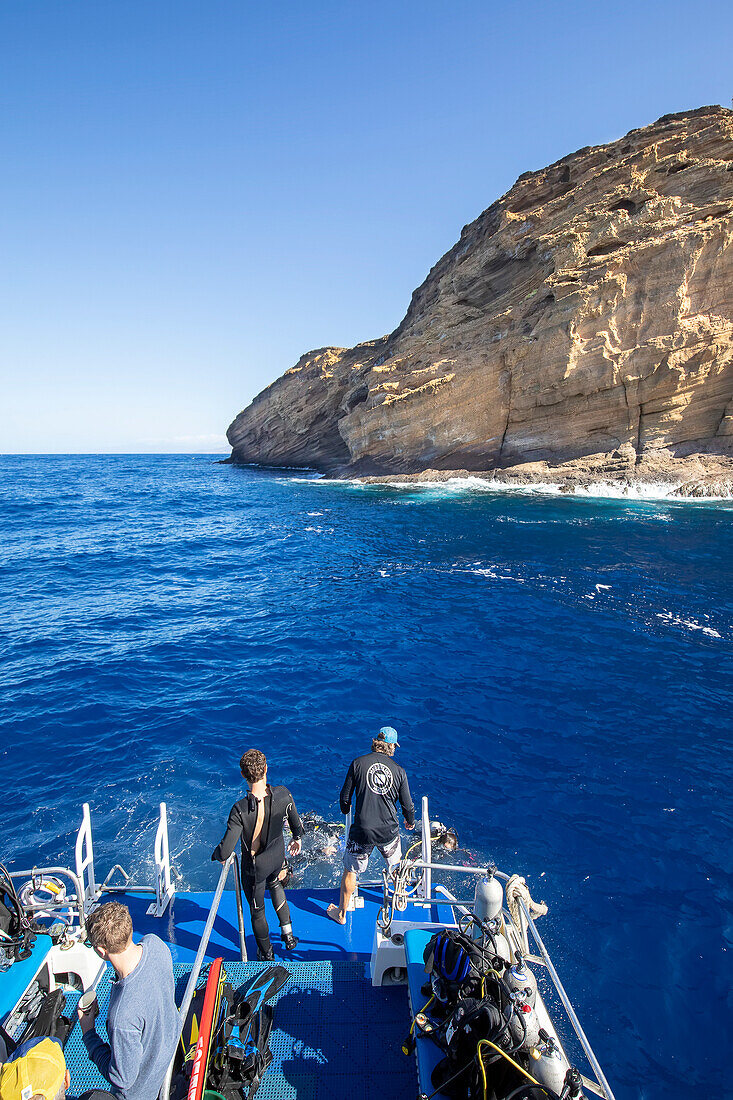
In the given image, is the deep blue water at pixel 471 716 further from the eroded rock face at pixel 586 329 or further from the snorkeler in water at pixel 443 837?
the eroded rock face at pixel 586 329

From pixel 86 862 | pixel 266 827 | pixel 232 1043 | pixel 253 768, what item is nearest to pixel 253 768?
pixel 253 768

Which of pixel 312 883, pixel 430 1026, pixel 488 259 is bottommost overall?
pixel 312 883

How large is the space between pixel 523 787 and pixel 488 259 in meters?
47.7

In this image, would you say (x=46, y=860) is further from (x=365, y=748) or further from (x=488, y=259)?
(x=488, y=259)

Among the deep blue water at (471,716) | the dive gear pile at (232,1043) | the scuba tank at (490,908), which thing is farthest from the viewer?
the deep blue water at (471,716)

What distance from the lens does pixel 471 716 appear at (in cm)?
1048

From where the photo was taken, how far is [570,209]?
41.3 m

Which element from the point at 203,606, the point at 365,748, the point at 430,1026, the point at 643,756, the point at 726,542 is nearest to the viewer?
the point at 430,1026

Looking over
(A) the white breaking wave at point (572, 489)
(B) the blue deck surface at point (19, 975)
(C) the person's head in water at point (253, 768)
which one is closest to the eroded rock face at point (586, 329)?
(A) the white breaking wave at point (572, 489)

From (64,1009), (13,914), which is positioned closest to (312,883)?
(64,1009)

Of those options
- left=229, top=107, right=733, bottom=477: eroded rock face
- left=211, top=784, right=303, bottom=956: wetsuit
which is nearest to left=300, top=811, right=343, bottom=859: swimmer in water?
left=211, top=784, right=303, bottom=956: wetsuit

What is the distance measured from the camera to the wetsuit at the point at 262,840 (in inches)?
170

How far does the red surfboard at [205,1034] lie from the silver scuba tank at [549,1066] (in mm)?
1764

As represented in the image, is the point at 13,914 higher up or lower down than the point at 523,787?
higher up
